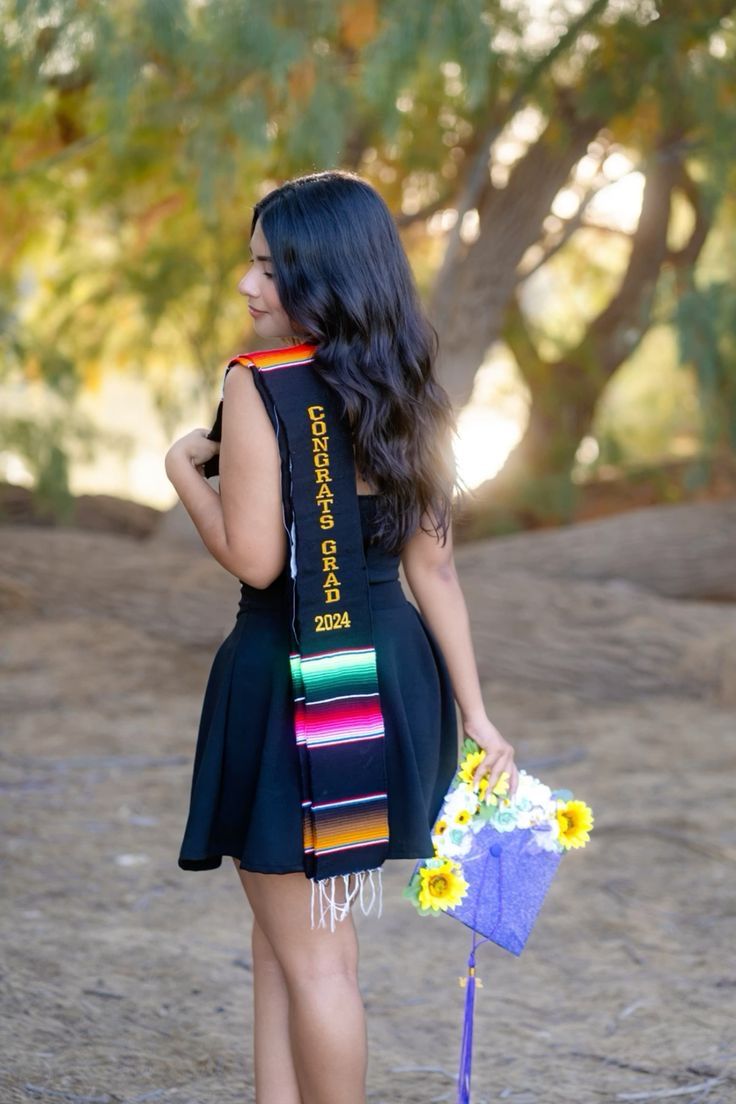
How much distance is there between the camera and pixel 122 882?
3.44 metres

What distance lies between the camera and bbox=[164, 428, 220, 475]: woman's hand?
1.76 meters

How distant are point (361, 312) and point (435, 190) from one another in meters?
5.57

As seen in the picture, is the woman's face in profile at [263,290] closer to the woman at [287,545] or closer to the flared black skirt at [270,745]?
the woman at [287,545]

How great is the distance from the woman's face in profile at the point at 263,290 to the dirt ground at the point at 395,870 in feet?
4.29

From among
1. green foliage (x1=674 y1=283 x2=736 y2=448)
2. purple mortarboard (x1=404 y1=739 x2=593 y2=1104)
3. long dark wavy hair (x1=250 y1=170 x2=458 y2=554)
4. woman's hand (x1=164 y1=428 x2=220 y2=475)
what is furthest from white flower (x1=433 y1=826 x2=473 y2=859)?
green foliage (x1=674 y1=283 x2=736 y2=448)

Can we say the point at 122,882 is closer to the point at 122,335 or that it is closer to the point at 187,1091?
the point at 187,1091

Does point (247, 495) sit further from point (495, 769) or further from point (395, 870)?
point (395, 870)

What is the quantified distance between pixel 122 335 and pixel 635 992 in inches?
226

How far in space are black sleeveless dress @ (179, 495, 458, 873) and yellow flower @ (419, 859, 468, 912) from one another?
0.06 meters

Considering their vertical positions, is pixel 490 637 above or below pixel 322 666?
below

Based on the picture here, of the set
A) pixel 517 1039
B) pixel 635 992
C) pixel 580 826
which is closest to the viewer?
pixel 580 826

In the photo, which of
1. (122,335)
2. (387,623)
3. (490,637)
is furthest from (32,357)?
(387,623)

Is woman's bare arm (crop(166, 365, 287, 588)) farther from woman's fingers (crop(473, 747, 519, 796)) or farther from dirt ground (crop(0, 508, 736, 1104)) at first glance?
dirt ground (crop(0, 508, 736, 1104))

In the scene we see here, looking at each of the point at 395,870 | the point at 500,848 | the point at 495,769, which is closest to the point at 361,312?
the point at 495,769
